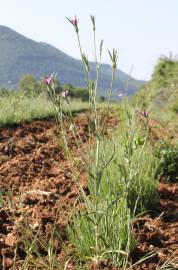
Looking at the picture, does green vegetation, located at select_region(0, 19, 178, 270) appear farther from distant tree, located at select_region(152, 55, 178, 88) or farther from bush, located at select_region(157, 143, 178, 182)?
distant tree, located at select_region(152, 55, 178, 88)

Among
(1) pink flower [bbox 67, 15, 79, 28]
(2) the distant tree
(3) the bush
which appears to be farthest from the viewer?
(2) the distant tree

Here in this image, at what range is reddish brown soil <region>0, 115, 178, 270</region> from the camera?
2.95 meters

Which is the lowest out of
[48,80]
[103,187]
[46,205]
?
[46,205]

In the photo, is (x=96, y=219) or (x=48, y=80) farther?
(x=96, y=219)

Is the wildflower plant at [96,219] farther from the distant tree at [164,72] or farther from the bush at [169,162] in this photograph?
the distant tree at [164,72]

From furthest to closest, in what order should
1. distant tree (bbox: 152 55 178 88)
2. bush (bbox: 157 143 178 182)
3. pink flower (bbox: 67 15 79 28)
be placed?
distant tree (bbox: 152 55 178 88) < bush (bbox: 157 143 178 182) < pink flower (bbox: 67 15 79 28)

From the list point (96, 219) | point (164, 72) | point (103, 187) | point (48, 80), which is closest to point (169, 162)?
point (103, 187)

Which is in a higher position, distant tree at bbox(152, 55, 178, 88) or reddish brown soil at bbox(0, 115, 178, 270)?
distant tree at bbox(152, 55, 178, 88)

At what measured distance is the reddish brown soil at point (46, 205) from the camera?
2953 mm

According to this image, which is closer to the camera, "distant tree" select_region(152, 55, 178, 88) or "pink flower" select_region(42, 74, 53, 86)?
"pink flower" select_region(42, 74, 53, 86)

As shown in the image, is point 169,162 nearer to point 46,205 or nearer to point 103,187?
point 103,187

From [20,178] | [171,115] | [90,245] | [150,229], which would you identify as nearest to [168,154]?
[20,178]

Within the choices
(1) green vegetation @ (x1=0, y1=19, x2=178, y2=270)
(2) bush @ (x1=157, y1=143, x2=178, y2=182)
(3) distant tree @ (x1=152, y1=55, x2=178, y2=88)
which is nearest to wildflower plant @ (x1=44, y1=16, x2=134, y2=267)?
(1) green vegetation @ (x1=0, y1=19, x2=178, y2=270)

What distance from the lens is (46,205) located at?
12.0ft
